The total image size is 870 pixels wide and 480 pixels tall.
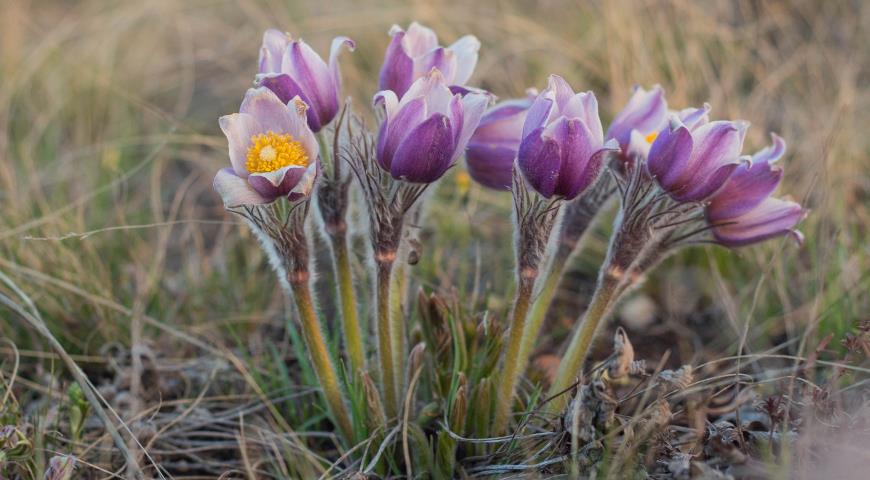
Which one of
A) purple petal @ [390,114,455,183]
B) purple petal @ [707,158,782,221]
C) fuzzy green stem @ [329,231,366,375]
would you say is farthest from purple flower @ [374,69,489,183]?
purple petal @ [707,158,782,221]

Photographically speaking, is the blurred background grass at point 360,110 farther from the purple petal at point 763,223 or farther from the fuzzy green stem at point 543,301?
the fuzzy green stem at point 543,301

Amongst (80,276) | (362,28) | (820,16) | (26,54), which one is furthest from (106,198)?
(820,16)

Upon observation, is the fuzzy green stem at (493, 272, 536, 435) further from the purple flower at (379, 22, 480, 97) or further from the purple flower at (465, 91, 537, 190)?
the purple flower at (379, 22, 480, 97)

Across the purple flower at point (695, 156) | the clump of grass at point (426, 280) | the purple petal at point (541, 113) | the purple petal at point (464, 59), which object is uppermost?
the purple petal at point (464, 59)

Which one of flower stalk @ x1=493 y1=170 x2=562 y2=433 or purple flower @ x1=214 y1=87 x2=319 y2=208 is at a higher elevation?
purple flower @ x1=214 y1=87 x2=319 y2=208

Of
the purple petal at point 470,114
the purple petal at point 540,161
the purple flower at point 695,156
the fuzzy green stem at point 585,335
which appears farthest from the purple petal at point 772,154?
the purple petal at point 470,114

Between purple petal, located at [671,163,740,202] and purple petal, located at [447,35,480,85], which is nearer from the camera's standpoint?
purple petal, located at [671,163,740,202]
